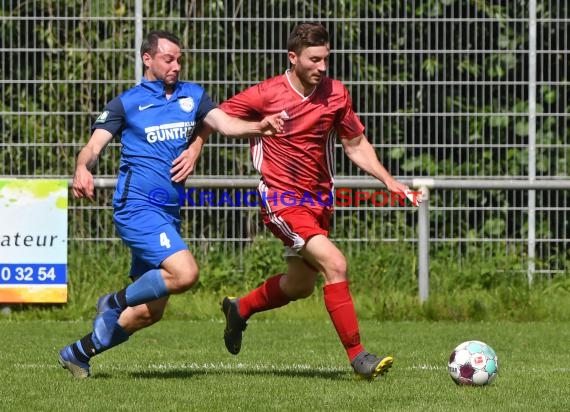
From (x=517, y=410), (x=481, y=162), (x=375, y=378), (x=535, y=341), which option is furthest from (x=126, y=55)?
(x=517, y=410)

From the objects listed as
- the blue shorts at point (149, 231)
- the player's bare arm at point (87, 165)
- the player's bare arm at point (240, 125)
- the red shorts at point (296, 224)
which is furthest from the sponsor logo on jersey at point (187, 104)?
the red shorts at point (296, 224)

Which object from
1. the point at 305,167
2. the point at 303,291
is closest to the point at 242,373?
the point at 303,291

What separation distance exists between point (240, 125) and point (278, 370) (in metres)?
1.57

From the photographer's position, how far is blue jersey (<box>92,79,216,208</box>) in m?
7.72

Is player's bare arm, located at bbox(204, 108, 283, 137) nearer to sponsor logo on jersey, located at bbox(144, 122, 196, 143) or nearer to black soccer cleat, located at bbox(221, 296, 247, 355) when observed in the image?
sponsor logo on jersey, located at bbox(144, 122, 196, 143)

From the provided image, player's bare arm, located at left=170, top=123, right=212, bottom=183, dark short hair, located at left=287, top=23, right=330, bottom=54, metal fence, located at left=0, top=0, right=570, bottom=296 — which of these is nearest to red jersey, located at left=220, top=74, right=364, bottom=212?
dark short hair, located at left=287, top=23, right=330, bottom=54

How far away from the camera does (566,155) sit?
12.8m

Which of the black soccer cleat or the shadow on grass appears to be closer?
the shadow on grass

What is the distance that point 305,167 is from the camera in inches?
322

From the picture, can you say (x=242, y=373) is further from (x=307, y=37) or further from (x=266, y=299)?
(x=307, y=37)

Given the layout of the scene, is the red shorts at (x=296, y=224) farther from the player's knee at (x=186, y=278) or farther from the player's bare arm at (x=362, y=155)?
the player's knee at (x=186, y=278)

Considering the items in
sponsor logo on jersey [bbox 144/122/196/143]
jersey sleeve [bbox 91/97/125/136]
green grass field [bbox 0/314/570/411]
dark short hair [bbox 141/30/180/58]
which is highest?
dark short hair [bbox 141/30/180/58]

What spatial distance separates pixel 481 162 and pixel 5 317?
441 centimetres

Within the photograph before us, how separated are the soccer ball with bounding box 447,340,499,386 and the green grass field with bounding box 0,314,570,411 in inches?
2.3
